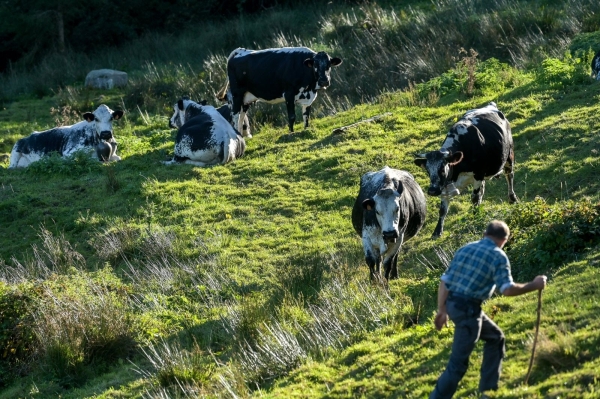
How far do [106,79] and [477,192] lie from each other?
1892 cm

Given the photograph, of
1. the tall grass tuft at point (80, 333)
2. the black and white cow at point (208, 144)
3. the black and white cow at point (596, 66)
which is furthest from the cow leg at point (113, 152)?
the black and white cow at point (596, 66)

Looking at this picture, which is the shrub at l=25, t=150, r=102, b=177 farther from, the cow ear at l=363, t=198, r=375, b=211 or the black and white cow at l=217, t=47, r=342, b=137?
the cow ear at l=363, t=198, r=375, b=211

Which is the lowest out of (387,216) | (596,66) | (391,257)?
(391,257)

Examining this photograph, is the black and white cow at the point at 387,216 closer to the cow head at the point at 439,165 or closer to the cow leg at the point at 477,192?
the cow head at the point at 439,165

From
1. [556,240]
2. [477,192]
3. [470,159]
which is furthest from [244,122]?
[556,240]

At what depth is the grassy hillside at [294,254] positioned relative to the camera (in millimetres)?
9953

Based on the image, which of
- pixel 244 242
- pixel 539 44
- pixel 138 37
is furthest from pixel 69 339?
pixel 138 37

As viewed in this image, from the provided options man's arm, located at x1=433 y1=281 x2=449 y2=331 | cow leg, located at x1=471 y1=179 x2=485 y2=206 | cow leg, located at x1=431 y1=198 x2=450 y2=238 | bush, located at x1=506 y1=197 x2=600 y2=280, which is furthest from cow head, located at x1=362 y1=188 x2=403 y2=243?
man's arm, located at x1=433 y1=281 x2=449 y2=331

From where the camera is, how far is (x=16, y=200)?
60.4 ft

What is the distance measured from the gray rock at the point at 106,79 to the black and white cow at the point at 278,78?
9639mm

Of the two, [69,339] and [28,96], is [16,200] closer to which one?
[69,339]

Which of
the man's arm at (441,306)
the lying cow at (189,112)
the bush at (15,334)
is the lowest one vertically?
the bush at (15,334)

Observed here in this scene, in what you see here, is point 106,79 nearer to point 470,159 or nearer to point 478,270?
point 470,159

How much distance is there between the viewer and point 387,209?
12258 millimetres
